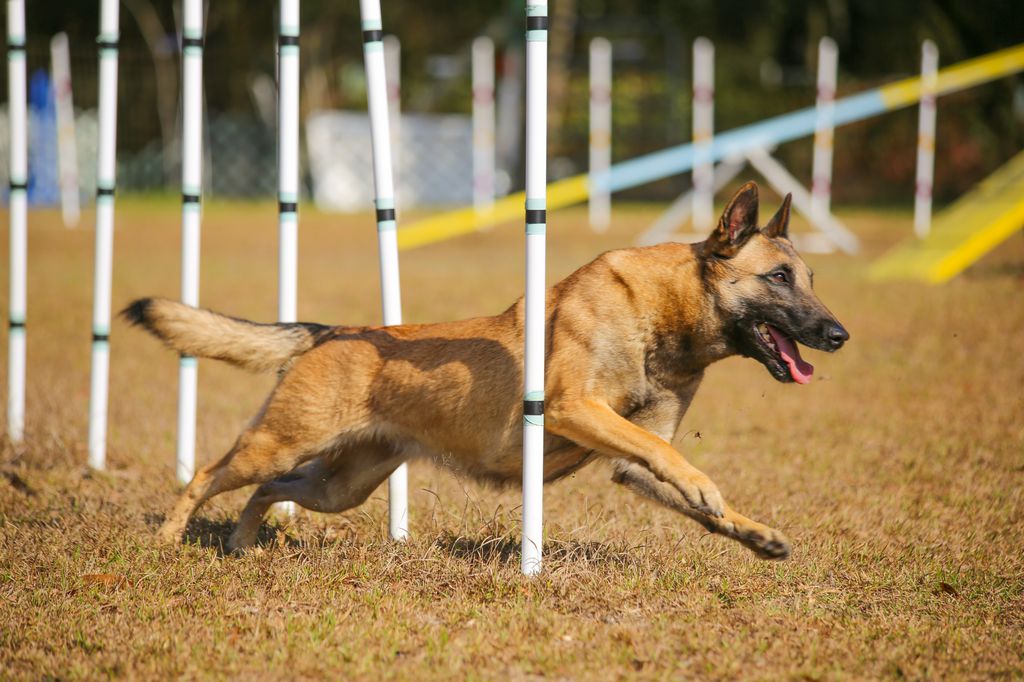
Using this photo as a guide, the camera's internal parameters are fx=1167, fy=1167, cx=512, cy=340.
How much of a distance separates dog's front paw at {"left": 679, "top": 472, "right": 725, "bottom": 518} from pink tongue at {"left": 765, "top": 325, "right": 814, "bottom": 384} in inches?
26.9

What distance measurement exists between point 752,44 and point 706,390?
27.2m

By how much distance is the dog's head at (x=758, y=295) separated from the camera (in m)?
4.86

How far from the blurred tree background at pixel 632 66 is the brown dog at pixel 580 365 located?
70.9 feet

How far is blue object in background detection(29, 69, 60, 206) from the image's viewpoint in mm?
25922

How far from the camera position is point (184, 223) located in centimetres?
652

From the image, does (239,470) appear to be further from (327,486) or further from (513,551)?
(513,551)

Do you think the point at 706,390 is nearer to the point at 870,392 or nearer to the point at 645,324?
the point at 870,392

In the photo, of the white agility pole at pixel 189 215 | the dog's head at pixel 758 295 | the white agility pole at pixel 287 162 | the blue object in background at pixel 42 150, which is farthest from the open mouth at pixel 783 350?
the blue object in background at pixel 42 150

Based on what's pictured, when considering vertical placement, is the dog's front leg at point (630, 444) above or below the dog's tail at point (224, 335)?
below

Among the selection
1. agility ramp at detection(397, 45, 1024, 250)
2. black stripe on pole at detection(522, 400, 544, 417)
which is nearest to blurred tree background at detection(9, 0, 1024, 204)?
agility ramp at detection(397, 45, 1024, 250)

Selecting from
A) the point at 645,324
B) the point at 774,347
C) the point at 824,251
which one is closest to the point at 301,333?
the point at 645,324

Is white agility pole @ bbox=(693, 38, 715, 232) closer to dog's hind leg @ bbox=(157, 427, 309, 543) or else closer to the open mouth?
the open mouth

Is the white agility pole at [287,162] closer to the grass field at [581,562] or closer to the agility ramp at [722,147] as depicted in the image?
the grass field at [581,562]

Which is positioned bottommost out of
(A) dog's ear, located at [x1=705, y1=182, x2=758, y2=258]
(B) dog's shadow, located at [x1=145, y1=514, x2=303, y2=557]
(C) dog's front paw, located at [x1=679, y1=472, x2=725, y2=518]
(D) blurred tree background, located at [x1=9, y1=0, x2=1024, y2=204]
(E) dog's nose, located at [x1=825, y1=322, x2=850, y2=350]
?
(B) dog's shadow, located at [x1=145, y1=514, x2=303, y2=557]
